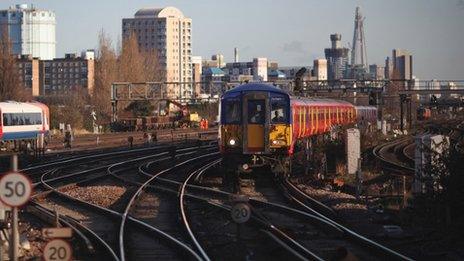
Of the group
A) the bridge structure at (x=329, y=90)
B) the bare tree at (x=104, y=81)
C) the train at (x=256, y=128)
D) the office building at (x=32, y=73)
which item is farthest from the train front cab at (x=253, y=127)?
the office building at (x=32, y=73)

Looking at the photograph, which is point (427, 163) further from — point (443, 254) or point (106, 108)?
point (106, 108)

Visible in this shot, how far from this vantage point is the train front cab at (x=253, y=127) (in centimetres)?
2359

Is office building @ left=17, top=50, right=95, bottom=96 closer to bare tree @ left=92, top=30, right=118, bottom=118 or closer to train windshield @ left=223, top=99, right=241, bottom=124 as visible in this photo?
bare tree @ left=92, top=30, right=118, bottom=118

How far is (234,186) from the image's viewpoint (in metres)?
23.3

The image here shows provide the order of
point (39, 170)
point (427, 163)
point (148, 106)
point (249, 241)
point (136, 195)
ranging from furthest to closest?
point (148, 106) < point (39, 170) < point (136, 195) < point (427, 163) < point (249, 241)

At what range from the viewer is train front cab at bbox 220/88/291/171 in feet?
77.4

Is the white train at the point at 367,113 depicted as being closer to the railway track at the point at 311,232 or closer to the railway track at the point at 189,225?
the railway track at the point at 189,225

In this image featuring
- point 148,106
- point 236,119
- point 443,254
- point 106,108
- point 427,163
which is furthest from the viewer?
point 148,106

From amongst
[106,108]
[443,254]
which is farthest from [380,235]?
[106,108]

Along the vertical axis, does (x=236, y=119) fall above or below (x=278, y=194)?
above

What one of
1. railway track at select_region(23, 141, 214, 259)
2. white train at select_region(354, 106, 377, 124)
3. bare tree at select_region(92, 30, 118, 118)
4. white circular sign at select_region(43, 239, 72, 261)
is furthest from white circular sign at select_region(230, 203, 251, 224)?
bare tree at select_region(92, 30, 118, 118)

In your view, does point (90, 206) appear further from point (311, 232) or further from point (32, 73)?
point (32, 73)

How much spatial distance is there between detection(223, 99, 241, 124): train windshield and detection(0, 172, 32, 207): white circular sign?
1513 cm

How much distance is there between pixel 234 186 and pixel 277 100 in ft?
10.1
